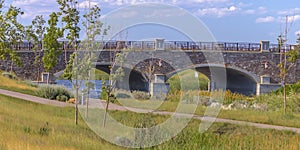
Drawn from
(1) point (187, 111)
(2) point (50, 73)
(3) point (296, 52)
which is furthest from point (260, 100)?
(2) point (50, 73)

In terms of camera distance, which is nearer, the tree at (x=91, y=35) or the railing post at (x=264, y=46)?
the tree at (x=91, y=35)

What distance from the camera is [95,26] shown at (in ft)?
54.7

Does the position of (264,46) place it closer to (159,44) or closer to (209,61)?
(209,61)

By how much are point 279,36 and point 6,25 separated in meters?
12.9

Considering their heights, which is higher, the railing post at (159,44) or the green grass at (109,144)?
the railing post at (159,44)

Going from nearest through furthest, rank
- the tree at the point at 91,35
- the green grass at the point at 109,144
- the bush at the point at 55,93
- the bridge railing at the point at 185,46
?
the green grass at the point at 109,144 → the tree at the point at 91,35 → the bush at the point at 55,93 → the bridge railing at the point at 185,46

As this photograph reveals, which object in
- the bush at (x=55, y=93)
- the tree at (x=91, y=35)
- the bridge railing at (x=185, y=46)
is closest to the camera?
the tree at (x=91, y=35)

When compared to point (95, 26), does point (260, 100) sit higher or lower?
lower

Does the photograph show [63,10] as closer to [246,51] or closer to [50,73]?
[50,73]

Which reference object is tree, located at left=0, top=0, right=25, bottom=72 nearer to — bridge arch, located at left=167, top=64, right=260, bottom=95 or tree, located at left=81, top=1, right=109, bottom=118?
tree, located at left=81, top=1, right=109, bottom=118

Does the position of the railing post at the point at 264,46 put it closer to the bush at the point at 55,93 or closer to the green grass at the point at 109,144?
the bush at the point at 55,93

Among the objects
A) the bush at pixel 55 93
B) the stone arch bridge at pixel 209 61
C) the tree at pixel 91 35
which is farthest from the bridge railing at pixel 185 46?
the tree at pixel 91 35

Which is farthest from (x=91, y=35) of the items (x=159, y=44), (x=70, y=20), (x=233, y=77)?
(x=233, y=77)

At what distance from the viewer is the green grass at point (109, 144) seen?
31.1ft
